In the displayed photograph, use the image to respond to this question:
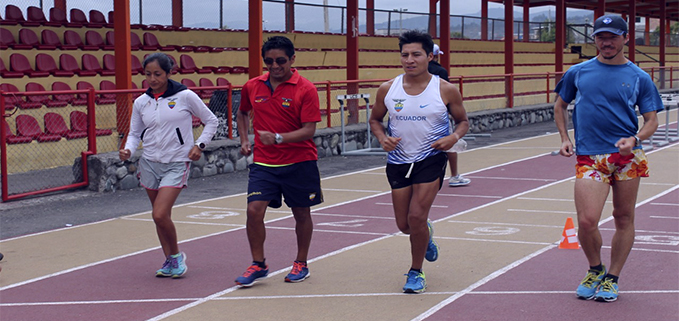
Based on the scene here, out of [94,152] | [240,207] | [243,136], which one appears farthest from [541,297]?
[94,152]

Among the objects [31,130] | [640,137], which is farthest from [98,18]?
[640,137]

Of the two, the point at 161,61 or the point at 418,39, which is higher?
the point at 418,39

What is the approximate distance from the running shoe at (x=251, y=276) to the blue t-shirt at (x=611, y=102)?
2602 millimetres

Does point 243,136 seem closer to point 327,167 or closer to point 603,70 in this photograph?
point 603,70

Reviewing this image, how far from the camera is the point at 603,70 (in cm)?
595

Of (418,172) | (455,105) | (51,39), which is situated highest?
(51,39)

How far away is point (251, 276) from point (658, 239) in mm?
4156

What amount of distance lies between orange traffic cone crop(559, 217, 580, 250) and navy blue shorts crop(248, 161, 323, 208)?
2.56 meters

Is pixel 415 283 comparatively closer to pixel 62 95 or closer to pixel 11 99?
pixel 11 99

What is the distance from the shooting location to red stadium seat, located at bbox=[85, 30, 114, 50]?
1850cm

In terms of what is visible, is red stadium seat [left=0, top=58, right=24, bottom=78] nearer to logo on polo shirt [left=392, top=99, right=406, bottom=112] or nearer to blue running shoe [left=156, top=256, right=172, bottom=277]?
blue running shoe [left=156, top=256, right=172, bottom=277]

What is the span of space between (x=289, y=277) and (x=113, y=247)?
2514mm

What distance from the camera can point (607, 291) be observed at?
601cm

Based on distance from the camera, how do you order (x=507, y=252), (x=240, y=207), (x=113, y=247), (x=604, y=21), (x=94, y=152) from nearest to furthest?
(x=604, y=21) < (x=507, y=252) < (x=113, y=247) < (x=240, y=207) < (x=94, y=152)
